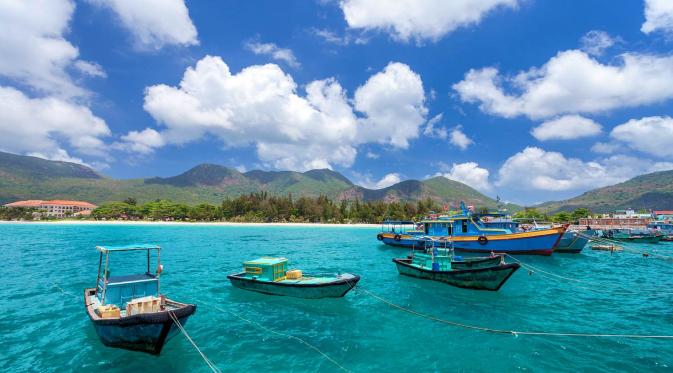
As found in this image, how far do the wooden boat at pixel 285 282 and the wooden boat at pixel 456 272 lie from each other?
308 inches

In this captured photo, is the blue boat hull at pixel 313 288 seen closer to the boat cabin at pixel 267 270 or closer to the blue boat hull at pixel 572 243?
the boat cabin at pixel 267 270

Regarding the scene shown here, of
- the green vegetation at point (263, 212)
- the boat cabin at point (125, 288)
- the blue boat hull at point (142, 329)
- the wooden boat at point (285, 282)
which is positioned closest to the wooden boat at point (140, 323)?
the blue boat hull at point (142, 329)

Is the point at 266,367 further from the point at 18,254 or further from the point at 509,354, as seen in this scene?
the point at 18,254

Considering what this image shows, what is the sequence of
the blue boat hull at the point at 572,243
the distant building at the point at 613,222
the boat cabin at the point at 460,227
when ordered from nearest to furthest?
the boat cabin at the point at 460,227
the blue boat hull at the point at 572,243
the distant building at the point at 613,222

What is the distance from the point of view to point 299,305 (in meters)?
18.3

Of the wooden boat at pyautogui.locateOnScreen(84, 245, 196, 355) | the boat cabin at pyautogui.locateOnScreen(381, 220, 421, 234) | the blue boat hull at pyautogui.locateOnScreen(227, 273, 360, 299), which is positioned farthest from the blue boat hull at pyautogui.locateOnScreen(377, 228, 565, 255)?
the wooden boat at pyautogui.locateOnScreen(84, 245, 196, 355)

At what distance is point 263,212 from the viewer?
15350cm

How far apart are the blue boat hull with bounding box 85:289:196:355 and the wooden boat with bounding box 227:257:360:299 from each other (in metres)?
8.11

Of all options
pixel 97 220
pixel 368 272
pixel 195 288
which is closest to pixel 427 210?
pixel 368 272

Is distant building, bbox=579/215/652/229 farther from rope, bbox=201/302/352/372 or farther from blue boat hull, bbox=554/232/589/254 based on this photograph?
rope, bbox=201/302/352/372

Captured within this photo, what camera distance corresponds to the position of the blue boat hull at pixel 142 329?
10.8 meters

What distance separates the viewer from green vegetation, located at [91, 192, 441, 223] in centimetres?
14962

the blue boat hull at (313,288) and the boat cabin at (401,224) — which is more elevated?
the boat cabin at (401,224)

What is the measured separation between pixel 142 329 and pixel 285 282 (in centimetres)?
910
